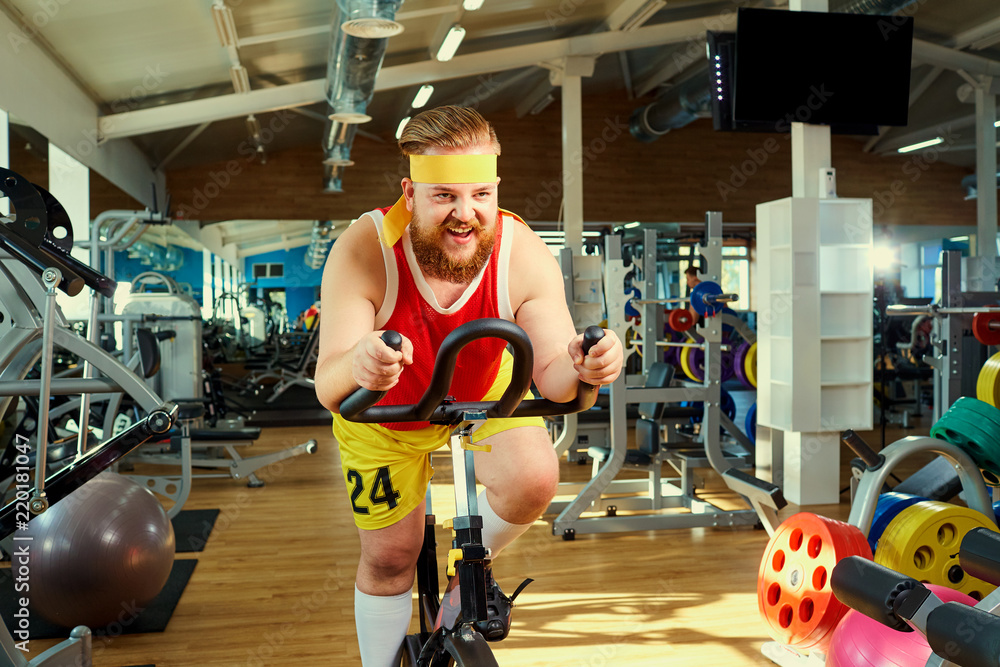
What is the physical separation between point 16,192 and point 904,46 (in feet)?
14.4

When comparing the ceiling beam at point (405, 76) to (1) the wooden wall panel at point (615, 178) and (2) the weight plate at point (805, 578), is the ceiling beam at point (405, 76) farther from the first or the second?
(2) the weight plate at point (805, 578)

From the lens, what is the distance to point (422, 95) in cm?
894

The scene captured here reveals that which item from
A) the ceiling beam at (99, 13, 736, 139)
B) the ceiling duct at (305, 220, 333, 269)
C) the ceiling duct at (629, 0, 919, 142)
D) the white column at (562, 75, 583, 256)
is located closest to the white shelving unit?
the ceiling duct at (629, 0, 919, 142)

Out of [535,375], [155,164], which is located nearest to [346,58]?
[535,375]

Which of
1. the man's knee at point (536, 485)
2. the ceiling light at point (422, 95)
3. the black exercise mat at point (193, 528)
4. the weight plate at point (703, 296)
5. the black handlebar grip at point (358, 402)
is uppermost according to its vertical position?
the ceiling light at point (422, 95)

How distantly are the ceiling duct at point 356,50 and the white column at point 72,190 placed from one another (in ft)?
7.20

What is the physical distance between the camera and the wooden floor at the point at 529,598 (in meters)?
2.41

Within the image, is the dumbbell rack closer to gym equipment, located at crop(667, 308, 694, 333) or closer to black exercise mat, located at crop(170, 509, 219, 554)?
gym equipment, located at crop(667, 308, 694, 333)

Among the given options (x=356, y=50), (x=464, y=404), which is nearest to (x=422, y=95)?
(x=356, y=50)

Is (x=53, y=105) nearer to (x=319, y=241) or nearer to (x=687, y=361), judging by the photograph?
(x=687, y=361)

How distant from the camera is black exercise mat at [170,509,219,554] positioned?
357 cm

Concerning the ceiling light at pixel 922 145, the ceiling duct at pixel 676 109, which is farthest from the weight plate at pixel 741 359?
the ceiling light at pixel 922 145

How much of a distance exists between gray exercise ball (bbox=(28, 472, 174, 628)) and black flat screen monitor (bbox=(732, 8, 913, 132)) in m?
3.47

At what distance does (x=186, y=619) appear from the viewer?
2.71 metres
